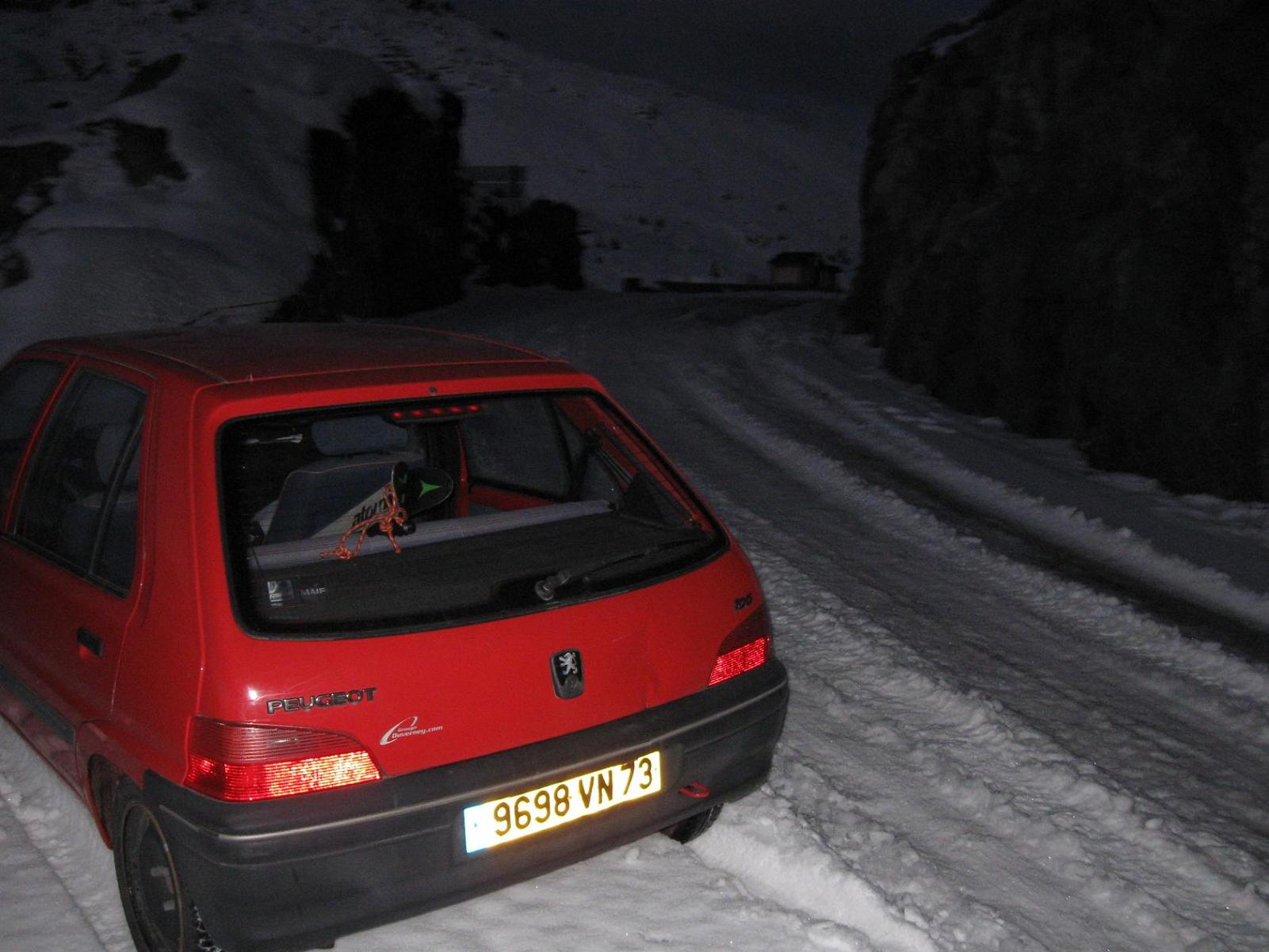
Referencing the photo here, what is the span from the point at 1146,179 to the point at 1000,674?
6665 mm

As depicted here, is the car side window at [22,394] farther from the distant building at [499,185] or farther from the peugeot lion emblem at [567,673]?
the distant building at [499,185]

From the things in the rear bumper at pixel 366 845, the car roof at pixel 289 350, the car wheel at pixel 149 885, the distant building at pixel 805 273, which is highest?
the car roof at pixel 289 350

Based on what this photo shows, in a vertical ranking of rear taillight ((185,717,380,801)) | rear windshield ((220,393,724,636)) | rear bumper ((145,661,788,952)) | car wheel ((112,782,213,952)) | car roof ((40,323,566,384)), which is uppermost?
car roof ((40,323,566,384))

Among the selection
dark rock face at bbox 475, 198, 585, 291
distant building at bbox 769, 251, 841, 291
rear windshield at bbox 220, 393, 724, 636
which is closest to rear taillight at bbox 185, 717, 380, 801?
rear windshield at bbox 220, 393, 724, 636

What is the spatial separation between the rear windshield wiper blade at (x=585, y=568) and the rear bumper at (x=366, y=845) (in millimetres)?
354

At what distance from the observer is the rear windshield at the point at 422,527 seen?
2.59 metres

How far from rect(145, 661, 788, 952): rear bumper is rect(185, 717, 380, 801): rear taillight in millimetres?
27

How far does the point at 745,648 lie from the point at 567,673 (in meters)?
0.62

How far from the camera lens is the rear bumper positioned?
7.60ft

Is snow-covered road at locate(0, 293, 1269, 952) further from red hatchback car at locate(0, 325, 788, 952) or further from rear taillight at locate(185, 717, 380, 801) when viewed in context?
rear taillight at locate(185, 717, 380, 801)

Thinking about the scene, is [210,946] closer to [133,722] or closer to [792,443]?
[133,722]

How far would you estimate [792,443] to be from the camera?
371 inches

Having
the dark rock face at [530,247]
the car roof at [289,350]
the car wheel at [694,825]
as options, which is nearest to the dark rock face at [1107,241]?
the car wheel at [694,825]

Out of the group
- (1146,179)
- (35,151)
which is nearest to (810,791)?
(1146,179)
